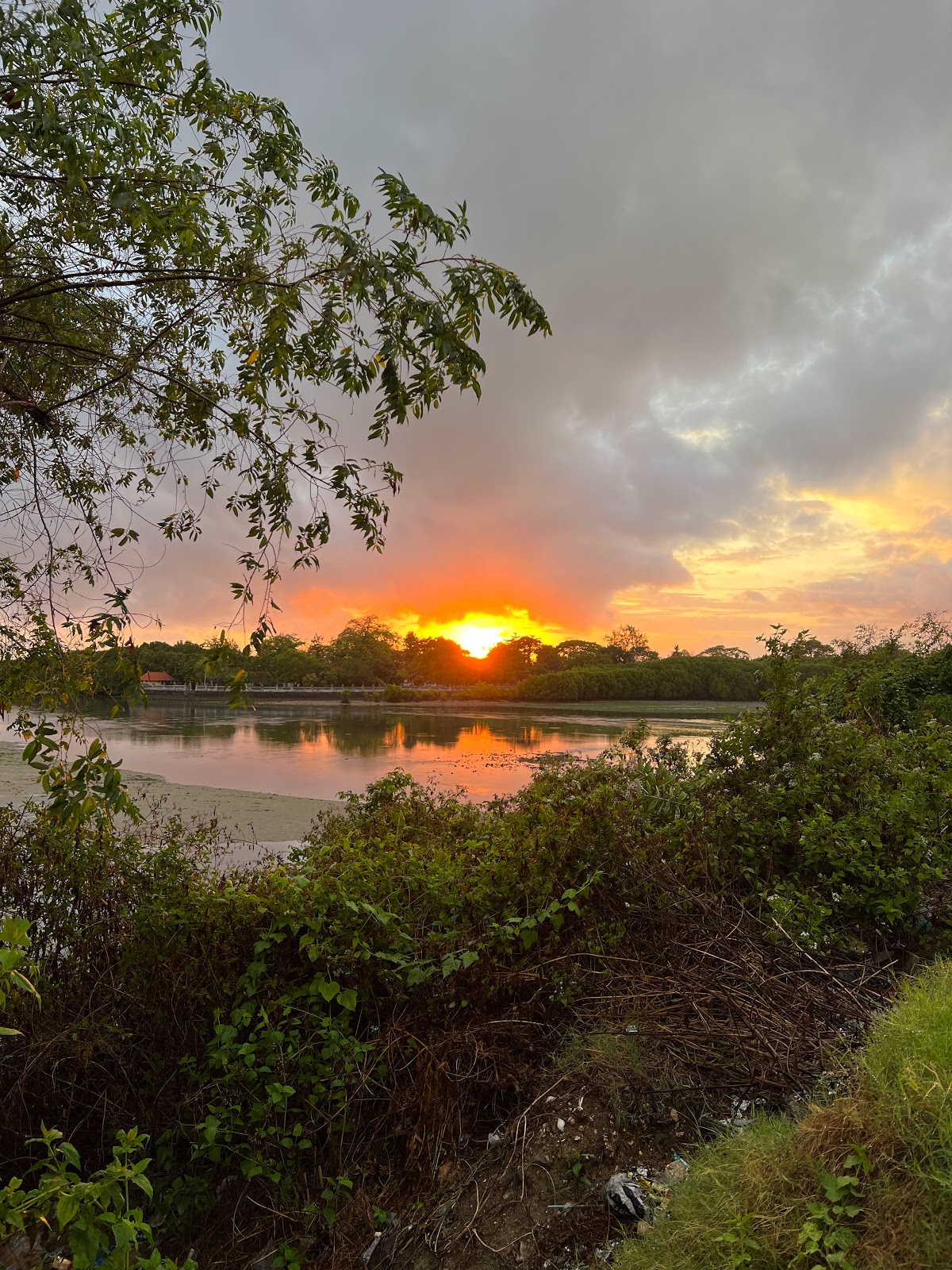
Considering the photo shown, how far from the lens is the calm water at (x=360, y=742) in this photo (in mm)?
16250

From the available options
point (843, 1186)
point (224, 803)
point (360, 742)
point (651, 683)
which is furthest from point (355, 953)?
point (651, 683)

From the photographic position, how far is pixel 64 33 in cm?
214

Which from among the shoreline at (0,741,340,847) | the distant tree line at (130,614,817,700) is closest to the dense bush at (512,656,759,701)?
the distant tree line at (130,614,817,700)

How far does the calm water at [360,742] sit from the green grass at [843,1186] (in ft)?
13.1

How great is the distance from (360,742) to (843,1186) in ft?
79.6

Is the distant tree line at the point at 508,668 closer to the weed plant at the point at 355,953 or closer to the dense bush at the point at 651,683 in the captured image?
the dense bush at the point at 651,683

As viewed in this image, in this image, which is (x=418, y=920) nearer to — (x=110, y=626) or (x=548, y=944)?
(x=548, y=944)

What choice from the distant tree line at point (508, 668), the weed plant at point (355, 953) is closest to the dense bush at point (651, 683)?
the distant tree line at point (508, 668)

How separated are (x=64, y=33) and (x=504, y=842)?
3.69m

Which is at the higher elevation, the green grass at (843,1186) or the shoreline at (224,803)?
the green grass at (843,1186)

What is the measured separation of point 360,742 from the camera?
2527 centimetres

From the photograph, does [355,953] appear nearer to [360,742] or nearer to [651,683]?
[360,742]

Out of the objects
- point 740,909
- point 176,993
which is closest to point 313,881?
point 176,993

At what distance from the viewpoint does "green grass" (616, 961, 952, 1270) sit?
1641 millimetres
